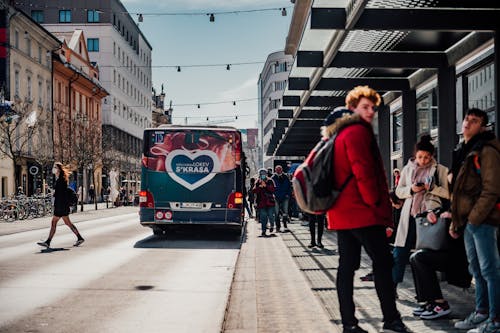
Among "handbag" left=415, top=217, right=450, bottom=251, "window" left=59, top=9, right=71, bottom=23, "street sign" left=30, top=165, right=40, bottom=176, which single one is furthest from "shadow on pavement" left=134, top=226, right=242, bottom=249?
"window" left=59, top=9, right=71, bottom=23

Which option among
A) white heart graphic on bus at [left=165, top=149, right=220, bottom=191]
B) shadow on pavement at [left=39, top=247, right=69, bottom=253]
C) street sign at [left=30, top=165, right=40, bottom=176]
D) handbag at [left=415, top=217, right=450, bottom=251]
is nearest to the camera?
handbag at [left=415, top=217, right=450, bottom=251]

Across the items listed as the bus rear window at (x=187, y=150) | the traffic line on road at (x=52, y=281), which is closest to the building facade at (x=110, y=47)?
the bus rear window at (x=187, y=150)

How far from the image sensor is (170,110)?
14038 cm

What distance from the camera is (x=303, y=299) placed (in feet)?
23.6

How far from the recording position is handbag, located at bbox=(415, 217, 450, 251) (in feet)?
20.6

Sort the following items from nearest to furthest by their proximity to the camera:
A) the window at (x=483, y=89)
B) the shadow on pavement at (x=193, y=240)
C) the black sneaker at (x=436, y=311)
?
1. the black sneaker at (x=436, y=311)
2. the window at (x=483, y=89)
3. the shadow on pavement at (x=193, y=240)

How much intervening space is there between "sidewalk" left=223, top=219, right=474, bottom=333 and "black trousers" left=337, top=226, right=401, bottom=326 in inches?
17.0

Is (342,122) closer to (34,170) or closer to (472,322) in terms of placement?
(472,322)

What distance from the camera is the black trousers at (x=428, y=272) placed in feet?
20.3

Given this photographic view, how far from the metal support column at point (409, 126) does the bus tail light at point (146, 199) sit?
6.26 meters

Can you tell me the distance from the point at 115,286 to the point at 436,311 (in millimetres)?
4281

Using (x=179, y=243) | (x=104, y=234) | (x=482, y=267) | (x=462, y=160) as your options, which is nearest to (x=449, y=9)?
(x=462, y=160)

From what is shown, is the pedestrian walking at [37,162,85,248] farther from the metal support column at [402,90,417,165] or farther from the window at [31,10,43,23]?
the window at [31,10,43,23]

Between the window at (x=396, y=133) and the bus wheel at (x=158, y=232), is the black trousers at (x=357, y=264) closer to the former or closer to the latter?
A: the window at (x=396, y=133)
